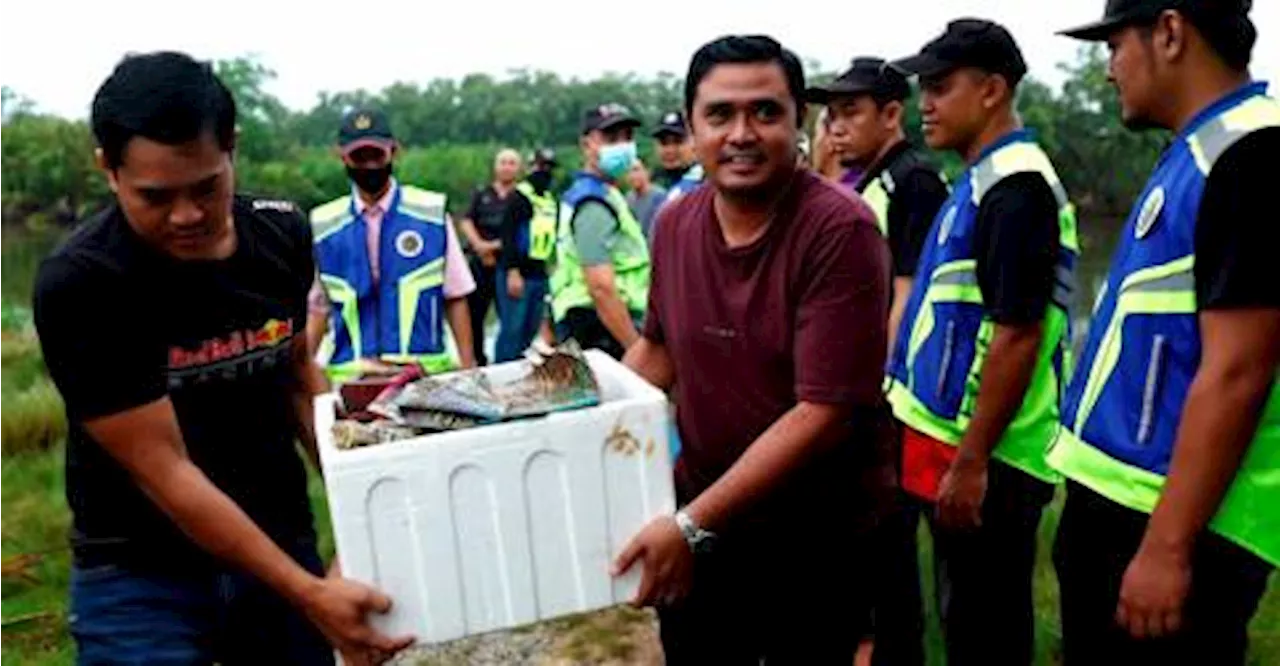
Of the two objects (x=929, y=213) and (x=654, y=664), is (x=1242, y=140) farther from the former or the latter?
(x=654, y=664)

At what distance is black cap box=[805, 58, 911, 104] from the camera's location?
13.9ft

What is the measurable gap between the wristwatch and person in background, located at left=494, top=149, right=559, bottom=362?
6667mm

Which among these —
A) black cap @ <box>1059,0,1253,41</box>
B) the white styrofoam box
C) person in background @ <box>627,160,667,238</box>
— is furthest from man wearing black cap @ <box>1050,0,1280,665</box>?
person in background @ <box>627,160,667,238</box>

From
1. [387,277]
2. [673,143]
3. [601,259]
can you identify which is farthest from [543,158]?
[387,277]

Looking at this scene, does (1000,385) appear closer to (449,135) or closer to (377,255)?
(377,255)

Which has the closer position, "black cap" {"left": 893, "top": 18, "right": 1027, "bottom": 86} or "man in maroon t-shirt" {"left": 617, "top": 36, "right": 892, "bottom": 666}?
"man in maroon t-shirt" {"left": 617, "top": 36, "right": 892, "bottom": 666}

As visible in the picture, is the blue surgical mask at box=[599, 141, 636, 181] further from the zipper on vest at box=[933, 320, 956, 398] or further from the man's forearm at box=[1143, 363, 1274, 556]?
the man's forearm at box=[1143, 363, 1274, 556]

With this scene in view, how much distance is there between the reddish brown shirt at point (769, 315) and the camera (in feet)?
8.13

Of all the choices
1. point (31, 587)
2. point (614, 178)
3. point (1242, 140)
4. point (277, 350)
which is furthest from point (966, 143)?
point (31, 587)

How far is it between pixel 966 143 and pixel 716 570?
1376 millimetres

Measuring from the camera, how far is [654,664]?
14.1 feet

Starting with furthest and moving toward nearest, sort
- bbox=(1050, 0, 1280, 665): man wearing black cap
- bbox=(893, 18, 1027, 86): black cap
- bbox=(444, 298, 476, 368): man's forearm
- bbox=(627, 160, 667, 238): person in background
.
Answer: bbox=(627, 160, 667, 238): person in background, bbox=(444, 298, 476, 368): man's forearm, bbox=(893, 18, 1027, 86): black cap, bbox=(1050, 0, 1280, 665): man wearing black cap

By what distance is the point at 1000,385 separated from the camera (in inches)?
125

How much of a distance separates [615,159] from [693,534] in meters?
3.89
